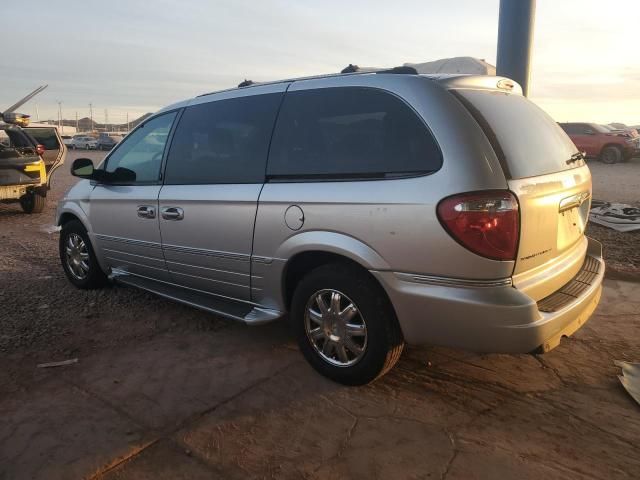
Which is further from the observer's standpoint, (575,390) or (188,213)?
(188,213)

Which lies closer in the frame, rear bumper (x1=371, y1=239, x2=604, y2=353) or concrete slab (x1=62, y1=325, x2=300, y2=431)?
rear bumper (x1=371, y1=239, x2=604, y2=353)

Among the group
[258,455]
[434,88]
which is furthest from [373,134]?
[258,455]

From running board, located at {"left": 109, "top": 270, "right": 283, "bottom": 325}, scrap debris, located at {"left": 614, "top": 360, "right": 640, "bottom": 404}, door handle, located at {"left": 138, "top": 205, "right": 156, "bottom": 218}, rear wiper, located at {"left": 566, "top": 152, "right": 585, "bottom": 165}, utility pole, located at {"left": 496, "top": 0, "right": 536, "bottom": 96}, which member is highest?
utility pole, located at {"left": 496, "top": 0, "right": 536, "bottom": 96}

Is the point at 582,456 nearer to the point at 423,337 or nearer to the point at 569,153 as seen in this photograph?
the point at 423,337

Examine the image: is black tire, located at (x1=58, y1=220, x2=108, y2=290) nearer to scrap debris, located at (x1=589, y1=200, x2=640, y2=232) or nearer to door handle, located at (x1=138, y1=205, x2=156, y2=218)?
door handle, located at (x1=138, y1=205, x2=156, y2=218)

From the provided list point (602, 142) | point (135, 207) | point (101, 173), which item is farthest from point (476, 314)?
point (602, 142)

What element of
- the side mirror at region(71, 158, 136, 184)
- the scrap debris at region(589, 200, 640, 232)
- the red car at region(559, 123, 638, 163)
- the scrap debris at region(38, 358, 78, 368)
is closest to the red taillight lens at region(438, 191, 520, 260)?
the scrap debris at region(38, 358, 78, 368)

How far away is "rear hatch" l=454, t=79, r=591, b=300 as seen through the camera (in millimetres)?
2643

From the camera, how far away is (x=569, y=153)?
11.2ft

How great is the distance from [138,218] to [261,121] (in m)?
1.41

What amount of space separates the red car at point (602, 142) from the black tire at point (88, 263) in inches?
808

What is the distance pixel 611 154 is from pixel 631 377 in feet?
69.8

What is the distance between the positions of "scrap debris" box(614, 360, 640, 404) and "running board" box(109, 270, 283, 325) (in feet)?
7.03

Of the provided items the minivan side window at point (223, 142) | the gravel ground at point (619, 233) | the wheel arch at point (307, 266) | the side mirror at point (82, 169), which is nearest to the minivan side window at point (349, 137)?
the minivan side window at point (223, 142)
